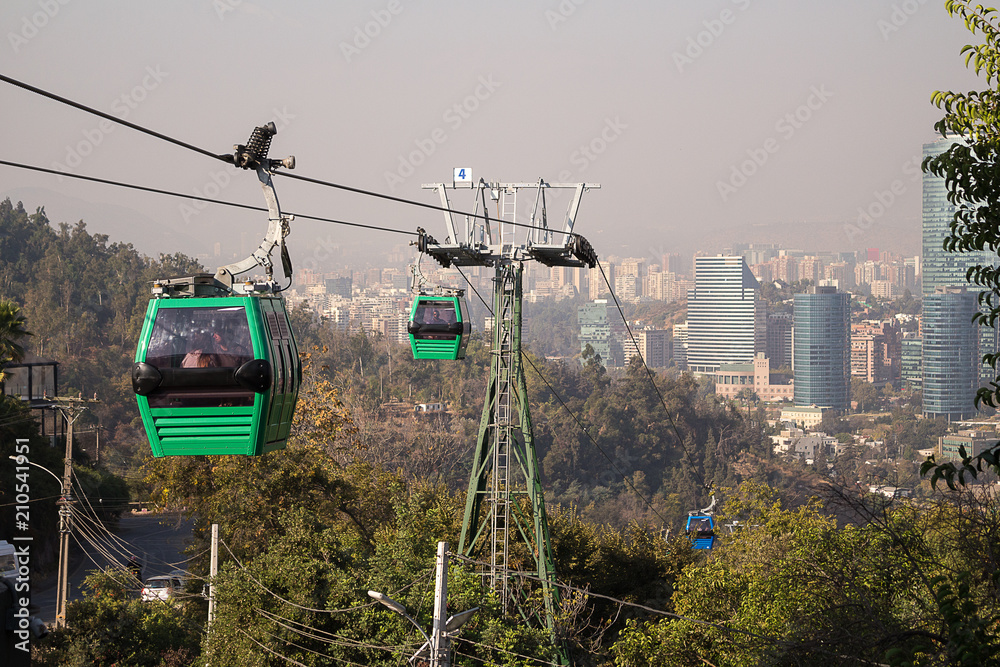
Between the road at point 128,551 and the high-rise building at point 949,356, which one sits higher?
the high-rise building at point 949,356

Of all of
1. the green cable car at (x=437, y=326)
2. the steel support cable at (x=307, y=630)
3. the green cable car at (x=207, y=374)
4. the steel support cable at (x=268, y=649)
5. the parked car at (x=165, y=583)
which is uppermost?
the green cable car at (x=437, y=326)

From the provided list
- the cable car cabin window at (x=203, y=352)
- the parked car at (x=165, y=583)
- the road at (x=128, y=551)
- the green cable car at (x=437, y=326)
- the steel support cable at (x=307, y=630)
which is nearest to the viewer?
the cable car cabin window at (x=203, y=352)

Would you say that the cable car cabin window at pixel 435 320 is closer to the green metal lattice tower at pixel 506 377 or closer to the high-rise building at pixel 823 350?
the green metal lattice tower at pixel 506 377

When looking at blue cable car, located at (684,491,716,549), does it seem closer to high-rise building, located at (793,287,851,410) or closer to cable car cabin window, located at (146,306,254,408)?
cable car cabin window, located at (146,306,254,408)

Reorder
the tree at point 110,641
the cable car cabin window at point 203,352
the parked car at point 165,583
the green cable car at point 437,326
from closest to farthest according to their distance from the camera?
the cable car cabin window at point 203,352
the green cable car at point 437,326
the tree at point 110,641
the parked car at point 165,583

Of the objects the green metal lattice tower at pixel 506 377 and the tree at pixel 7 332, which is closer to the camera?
the green metal lattice tower at pixel 506 377

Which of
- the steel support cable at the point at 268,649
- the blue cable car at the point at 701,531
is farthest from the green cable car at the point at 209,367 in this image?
the blue cable car at the point at 701,531

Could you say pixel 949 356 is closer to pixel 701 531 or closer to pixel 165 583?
pixel 701 531

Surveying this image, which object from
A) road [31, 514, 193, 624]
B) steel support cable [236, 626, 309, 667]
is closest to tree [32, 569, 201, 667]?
steel support cable [236, 626, 309, 667]
